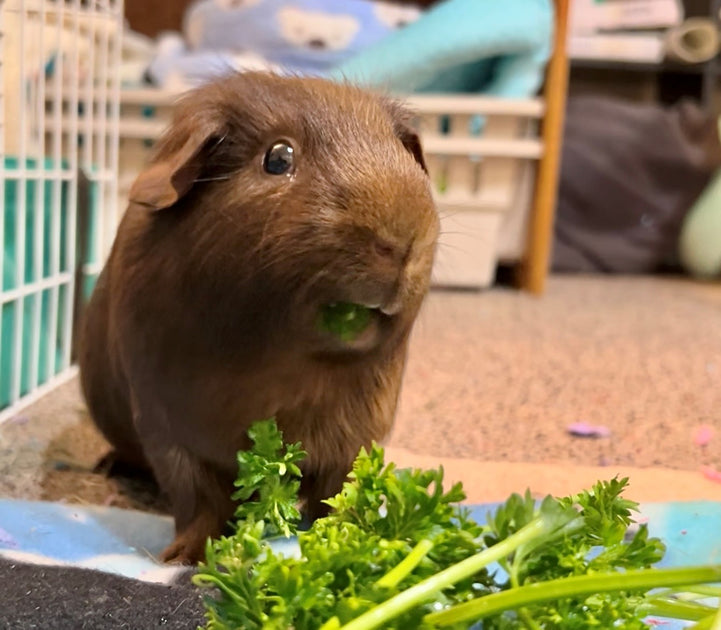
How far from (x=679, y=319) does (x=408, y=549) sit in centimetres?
198

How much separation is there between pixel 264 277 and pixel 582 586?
0.37 m

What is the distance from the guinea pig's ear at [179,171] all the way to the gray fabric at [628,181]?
273 cm

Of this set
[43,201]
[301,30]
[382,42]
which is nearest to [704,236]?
[382,42]

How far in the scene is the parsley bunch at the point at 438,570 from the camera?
20.5 inches

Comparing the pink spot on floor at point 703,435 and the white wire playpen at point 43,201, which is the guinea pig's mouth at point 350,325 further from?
the pink spot on floor at point 703,435

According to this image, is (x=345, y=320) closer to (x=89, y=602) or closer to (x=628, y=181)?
(x=89, y=602)

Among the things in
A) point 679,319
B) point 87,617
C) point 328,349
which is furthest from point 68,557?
point 679,319

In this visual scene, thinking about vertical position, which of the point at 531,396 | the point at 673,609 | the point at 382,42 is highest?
the point at 382,42

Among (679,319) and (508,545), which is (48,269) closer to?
(508,545)

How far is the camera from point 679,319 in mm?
2355

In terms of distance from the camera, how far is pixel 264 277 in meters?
0.73

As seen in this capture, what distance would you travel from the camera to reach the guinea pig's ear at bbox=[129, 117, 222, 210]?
2.50 ft

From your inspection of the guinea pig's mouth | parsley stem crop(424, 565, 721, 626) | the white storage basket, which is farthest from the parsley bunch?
the white storage basket

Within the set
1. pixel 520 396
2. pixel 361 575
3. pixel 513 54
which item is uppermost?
pixel 513 54
